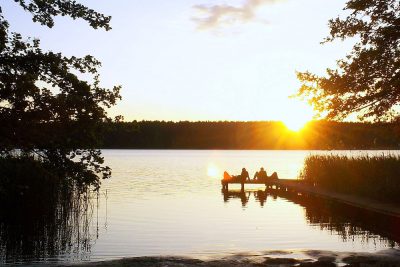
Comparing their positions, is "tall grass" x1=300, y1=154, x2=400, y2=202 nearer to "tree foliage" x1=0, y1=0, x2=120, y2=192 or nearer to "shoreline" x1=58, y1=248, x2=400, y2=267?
"shoreline" x1=58, y1=248, x2=400, y2=267

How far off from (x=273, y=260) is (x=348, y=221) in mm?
10696

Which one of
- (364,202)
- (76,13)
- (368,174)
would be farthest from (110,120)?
(368,174)

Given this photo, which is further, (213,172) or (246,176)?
(213,172)

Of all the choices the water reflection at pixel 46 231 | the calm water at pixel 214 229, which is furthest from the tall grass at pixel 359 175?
the water reflection at pixel 46 231

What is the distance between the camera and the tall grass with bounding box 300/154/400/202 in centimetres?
2483

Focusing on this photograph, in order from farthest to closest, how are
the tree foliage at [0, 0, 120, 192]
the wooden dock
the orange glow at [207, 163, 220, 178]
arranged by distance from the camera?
the orange glow at [207, 163, 220, 178]
the wooden dock
the tree foliage at [0, 0, 120, 192]

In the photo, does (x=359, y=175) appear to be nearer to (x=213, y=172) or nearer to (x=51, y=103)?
(x=51, y=103)

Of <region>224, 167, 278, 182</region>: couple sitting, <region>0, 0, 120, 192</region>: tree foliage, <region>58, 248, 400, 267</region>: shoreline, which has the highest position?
<region>0, 0, 120, 192</region>: tree foliage

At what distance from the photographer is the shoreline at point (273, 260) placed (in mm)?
12477

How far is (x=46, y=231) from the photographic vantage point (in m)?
19.3

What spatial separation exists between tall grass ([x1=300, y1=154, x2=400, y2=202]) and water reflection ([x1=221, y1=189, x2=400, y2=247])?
1347 millimetres

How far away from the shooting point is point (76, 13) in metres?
11.4

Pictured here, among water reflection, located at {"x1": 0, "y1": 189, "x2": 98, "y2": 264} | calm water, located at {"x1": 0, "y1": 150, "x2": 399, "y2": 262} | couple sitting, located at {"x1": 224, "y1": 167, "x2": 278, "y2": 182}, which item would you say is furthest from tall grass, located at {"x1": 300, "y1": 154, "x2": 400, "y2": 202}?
water reflection, located at {"x1": 0, "y1": 189, "x2": 98, "y2": 264}

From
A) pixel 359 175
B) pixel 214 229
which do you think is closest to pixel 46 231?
pixel 214 229
